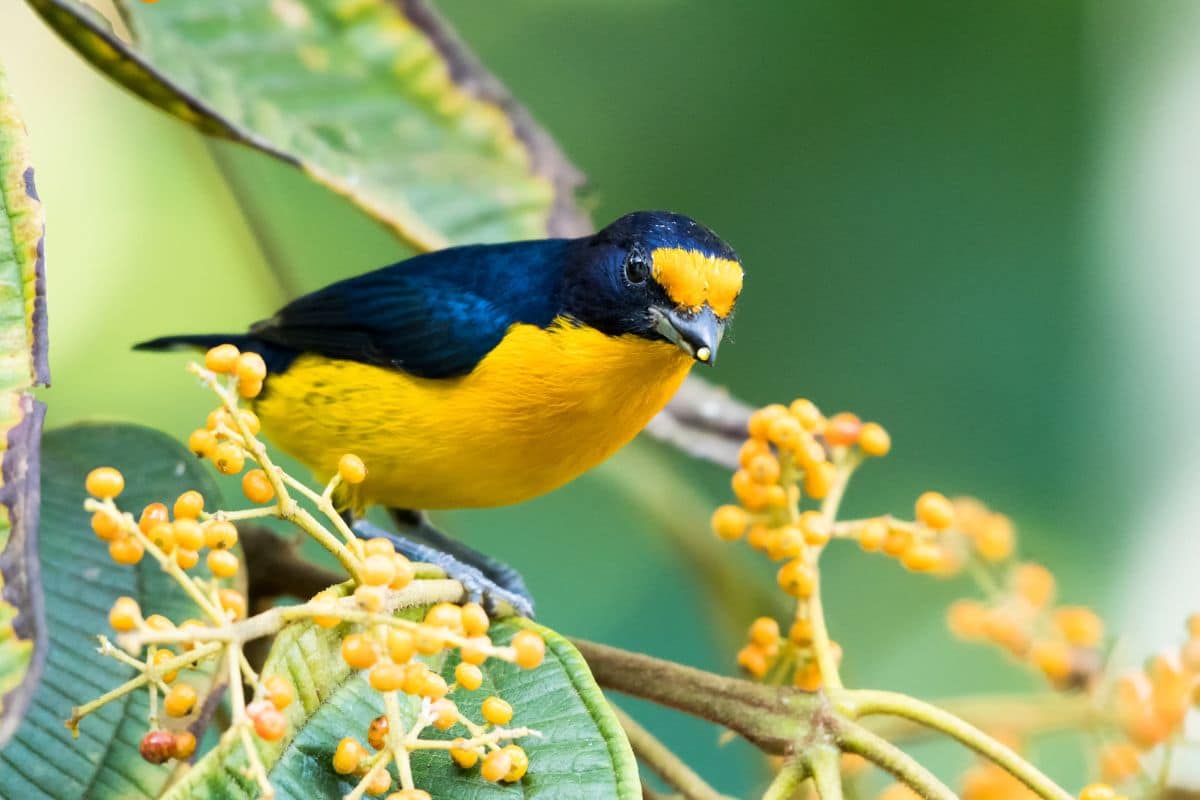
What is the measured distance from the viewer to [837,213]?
3113 millimetres

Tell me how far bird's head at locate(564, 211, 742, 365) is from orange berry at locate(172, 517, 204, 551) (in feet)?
2.35

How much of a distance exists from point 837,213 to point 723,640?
5.11 ft

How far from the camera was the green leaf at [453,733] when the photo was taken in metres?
0.90

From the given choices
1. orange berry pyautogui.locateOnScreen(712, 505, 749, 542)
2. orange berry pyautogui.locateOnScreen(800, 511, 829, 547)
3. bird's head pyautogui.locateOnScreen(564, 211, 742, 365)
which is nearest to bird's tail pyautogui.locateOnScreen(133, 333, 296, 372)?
bird's head pyautogui.locateOnScreen(564, 211, 742, 365)

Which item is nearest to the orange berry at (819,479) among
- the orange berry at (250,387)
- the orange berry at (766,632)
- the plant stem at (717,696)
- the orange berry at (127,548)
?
the orange berry at (766,632)

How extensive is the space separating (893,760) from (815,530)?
27 cm

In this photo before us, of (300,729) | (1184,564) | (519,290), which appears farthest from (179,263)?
(1184,564)

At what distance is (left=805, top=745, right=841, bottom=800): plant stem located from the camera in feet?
3.25

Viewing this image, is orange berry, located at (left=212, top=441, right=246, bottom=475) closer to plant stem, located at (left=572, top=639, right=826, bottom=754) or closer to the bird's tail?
plant stem, located at (left=572, top=639, right=826, bottom=754)

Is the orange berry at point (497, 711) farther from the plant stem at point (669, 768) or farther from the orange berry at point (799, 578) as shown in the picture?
the orange berry at point (799, 578)

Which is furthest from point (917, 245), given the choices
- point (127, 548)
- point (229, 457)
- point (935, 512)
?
point (127, 548)

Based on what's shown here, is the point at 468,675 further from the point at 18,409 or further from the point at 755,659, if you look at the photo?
the point at 755,659

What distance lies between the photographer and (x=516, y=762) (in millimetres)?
918

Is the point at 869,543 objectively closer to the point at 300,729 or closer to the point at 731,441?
the point at 731,441
